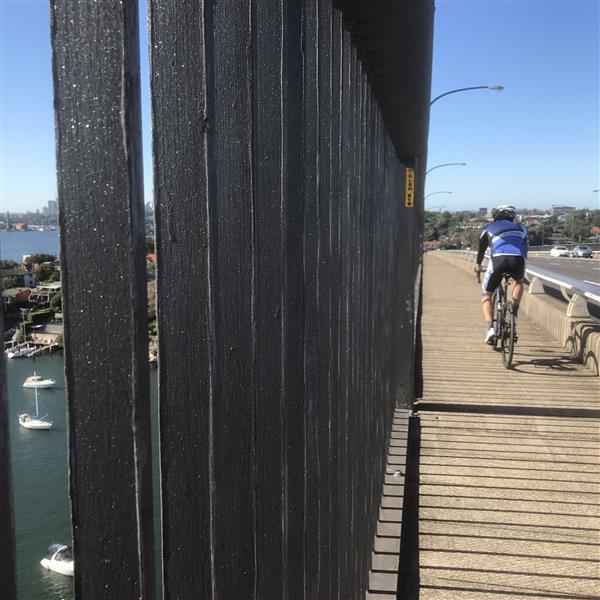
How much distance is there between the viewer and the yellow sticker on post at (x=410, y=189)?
17.2 feet

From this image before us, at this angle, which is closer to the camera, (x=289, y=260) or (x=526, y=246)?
(x=289, y=260)

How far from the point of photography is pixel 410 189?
17.4ft

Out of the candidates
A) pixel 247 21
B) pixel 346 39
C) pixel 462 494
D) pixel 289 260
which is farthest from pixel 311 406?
pixel 462 494

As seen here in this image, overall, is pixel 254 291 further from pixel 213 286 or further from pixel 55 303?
pixel 55 303

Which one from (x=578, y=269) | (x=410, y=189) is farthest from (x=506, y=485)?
(x=578, y=269)

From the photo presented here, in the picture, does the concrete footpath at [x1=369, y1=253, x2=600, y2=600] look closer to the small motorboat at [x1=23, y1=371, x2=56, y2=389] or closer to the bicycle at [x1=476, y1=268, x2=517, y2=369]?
the bicycle at [x1=476, y1=268, x2=517, y2=369]

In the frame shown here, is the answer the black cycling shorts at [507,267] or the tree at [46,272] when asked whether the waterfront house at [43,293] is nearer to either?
the tree at [46,272]

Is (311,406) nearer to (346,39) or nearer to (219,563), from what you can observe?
(219,563)

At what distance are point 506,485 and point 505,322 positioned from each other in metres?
4.14

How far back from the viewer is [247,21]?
99 cm

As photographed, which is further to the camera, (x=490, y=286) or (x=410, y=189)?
(x=490, y=286)

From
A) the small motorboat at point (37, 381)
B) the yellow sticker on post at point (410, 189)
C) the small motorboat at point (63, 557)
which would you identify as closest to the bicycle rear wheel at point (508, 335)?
the yellow sticker on post at point (410, 189)

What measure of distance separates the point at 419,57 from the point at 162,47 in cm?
166

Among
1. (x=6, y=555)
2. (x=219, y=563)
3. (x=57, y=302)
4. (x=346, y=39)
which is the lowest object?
(x=219, y=563)
